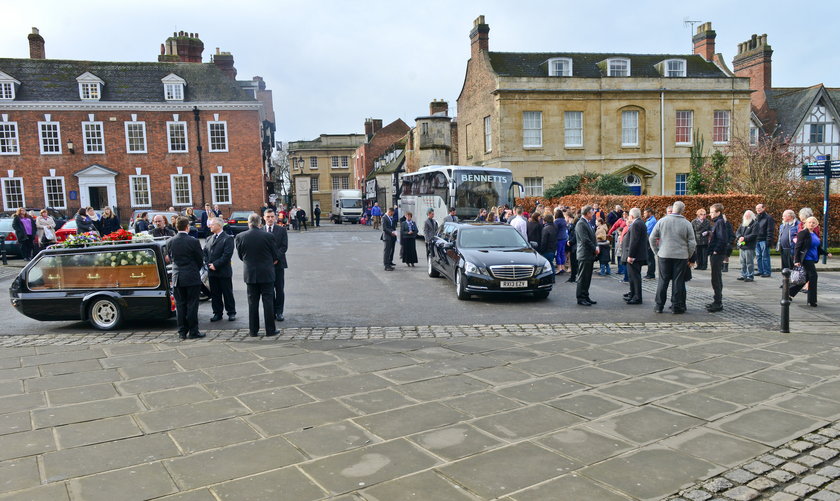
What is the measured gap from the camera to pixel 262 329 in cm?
929

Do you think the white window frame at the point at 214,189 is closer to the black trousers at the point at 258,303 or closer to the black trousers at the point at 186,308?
the black trousers at the point at 186,308

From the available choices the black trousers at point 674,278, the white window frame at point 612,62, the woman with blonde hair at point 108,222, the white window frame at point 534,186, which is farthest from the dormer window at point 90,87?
the black trousers at point 674,278

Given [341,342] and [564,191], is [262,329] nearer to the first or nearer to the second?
[341,342]

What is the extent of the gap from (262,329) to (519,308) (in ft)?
15.1

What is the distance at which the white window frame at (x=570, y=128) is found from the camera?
34.8m

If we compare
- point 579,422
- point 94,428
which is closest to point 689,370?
point 579,422

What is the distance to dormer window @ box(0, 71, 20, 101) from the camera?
3778 cm

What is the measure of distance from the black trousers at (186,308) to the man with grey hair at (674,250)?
7.46 metres

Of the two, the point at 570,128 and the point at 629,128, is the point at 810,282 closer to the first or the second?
the point at 570,128

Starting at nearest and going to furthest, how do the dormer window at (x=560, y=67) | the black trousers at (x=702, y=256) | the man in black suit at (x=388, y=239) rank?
the black trousers at (x=702, y=256), the man in black suit at (x=388, y=239), the dormer window at (x=560, y=67)

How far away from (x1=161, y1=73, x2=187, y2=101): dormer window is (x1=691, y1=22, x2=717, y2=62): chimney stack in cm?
3509

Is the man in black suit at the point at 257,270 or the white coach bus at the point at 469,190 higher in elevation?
the white coach bus at the point at 469,190

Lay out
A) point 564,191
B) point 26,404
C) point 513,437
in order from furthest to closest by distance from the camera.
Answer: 1. point 564,191
2. point 26,404
3. point 513,437

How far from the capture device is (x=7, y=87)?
38031 millimetres
